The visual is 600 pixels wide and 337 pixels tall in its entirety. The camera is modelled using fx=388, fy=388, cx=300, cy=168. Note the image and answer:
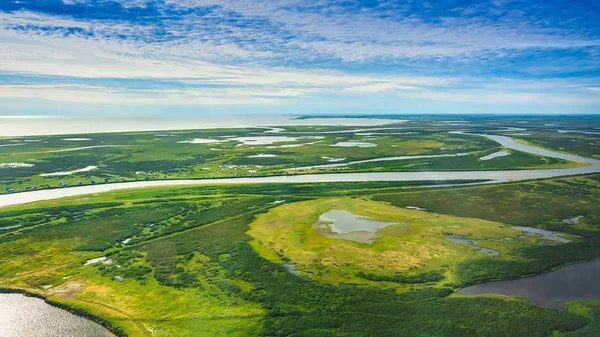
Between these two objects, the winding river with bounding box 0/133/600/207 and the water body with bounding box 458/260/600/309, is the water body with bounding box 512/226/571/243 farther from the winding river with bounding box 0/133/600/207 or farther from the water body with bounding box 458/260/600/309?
the winding river with bounding box 0/133/600/207

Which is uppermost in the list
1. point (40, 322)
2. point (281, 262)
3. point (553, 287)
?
point (553, 287)

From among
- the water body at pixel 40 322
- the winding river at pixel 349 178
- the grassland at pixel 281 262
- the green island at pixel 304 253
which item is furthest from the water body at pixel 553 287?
the winding river at pixel 349 178

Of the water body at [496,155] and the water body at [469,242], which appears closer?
the water body at [469,242]

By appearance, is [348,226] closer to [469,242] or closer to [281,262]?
[281,262]

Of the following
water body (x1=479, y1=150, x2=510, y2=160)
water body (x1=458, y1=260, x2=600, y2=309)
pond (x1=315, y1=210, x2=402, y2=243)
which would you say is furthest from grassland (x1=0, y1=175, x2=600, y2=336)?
water body (x1=479, y1=150, x2=510, y2=160)

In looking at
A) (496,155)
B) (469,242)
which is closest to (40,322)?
(469,242)

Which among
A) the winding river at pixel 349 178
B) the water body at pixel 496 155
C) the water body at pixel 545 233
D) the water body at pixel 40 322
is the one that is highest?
the water body at pixel 496 155

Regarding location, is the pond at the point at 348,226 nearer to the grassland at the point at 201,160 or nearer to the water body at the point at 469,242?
the water body at the point at 469,242
